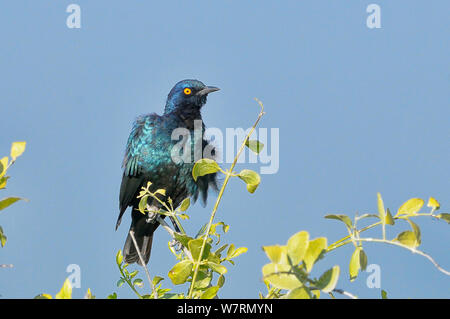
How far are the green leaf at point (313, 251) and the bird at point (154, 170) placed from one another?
3694 mm

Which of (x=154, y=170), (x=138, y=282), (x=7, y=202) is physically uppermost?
(x=154, y=170)

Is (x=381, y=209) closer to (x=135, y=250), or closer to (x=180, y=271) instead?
(x=180, y=271)

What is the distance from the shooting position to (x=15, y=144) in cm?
147

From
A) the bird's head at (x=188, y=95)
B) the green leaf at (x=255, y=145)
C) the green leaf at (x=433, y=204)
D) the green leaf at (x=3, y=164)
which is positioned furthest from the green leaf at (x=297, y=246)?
the bird's head at (x=188, y=95)

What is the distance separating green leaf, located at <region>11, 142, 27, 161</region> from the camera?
4.80 ft

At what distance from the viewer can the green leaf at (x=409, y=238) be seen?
52.5 inches

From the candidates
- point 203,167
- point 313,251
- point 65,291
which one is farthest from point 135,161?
point 313,251

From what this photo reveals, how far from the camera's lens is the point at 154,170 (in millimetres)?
5125

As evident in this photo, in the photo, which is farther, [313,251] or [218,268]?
[218,268]

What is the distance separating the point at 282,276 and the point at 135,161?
163 inches

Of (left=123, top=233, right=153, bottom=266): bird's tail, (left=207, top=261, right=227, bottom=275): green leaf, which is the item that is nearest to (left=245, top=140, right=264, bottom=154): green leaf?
(left=207, top=261, right=227, bottom=275): green leaf

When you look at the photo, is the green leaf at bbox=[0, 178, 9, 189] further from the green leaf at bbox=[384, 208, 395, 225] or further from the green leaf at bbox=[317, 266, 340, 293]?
the green leaf at bbox=[384, 208, 395, 225]
